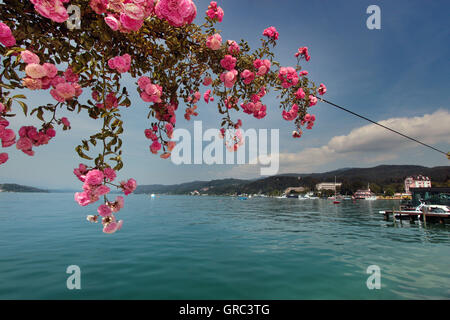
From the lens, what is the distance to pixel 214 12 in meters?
3.36

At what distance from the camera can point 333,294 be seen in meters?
5.79

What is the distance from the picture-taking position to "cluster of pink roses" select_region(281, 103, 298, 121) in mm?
4320

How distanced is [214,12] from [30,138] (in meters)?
2.87

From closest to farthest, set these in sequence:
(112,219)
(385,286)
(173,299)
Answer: (112,219), (173,299), (385,286)

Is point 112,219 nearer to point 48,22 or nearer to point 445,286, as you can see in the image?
point 48,22

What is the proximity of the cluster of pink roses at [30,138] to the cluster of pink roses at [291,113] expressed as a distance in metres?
3.66

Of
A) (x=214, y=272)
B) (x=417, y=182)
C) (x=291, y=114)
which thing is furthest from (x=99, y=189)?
(x=417, y=182)

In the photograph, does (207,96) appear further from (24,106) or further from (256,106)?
(24,106)

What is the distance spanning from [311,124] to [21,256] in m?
12.3

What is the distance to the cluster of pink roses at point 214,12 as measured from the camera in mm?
3347

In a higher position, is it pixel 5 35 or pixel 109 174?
pixel 5 35
